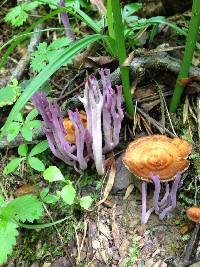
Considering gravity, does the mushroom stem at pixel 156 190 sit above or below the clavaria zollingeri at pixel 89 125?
below

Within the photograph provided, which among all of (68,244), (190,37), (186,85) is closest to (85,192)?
(68,244)

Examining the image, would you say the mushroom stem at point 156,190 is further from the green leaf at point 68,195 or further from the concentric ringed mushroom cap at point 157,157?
the green leaf at point 68,195

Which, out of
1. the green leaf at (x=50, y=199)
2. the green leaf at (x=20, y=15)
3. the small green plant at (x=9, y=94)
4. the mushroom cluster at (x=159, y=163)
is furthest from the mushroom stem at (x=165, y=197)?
the green leaf at (x=20, y=15)

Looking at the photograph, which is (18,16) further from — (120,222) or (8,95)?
(120,222)

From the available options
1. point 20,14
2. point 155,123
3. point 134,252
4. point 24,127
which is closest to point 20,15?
point 20,14

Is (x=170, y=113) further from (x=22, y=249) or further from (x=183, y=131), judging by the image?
(x=22, y=249)

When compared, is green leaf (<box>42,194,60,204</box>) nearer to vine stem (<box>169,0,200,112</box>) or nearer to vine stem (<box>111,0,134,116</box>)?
vine stem (<box>111,0,134,116</box>)

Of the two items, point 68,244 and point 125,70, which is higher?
point 125,70
